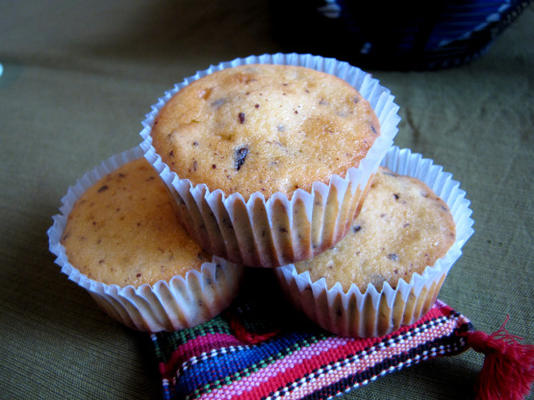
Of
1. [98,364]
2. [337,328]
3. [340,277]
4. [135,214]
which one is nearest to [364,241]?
[340,277]

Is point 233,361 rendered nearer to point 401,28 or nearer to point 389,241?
point 389,241

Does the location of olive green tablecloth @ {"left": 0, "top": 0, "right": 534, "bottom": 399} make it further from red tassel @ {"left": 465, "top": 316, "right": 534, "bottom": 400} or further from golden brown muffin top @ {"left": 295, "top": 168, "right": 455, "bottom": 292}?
golden brown muffin top @ {"left": 295, "top": 168, "right": 455, "bottom": 292}

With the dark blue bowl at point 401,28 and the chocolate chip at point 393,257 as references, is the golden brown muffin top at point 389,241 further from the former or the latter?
the dark blue bowl at point 401,28

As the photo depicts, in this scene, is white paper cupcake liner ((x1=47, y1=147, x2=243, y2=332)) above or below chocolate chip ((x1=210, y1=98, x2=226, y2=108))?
below

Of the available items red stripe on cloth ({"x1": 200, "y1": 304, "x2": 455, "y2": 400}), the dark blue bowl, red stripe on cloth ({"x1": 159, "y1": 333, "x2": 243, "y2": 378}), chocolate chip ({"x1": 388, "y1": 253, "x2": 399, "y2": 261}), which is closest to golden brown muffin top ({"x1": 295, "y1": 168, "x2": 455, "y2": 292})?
chocolate chip ({"x1": 388, "y1": 253, "x2": 399, "y2": 261})

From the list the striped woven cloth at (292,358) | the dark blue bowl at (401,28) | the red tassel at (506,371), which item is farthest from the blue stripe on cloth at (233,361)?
the dark blue bowl at (401,28)

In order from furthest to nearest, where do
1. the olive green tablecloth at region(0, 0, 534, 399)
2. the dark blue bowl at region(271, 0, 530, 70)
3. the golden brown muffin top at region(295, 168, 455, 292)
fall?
the dark blue bowl at region(271, 0, 530, 70) < the olive green tablecloth at region(0, 0, 534, 399) < the golden brown muffin top at region(295, 168, 455, 292)

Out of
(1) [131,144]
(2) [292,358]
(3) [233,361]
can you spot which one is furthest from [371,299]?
(1) [131,144]
